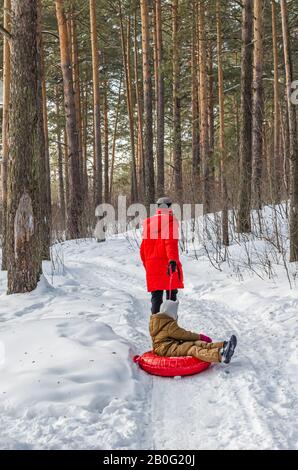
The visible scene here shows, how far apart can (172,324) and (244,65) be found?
781cm

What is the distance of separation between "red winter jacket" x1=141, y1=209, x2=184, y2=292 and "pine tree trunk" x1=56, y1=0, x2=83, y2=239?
30.9 feet

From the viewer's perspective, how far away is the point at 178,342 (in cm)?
470

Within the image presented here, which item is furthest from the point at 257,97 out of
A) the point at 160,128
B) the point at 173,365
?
the point at 173,365

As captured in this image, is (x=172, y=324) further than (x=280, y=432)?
Yes

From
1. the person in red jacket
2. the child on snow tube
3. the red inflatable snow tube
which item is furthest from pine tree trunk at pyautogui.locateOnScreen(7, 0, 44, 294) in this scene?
the red inflatable snow tube

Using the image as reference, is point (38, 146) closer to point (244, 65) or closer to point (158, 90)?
point (244, 65)

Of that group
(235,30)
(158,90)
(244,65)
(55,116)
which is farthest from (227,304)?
(55,116)

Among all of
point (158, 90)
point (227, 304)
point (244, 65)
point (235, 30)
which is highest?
point (235, 30)

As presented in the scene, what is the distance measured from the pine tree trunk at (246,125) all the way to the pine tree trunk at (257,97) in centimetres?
28

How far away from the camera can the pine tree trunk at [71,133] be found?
43.5 feet

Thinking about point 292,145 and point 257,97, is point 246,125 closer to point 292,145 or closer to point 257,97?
point 257,97

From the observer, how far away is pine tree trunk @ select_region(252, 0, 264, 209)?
35.2 feet

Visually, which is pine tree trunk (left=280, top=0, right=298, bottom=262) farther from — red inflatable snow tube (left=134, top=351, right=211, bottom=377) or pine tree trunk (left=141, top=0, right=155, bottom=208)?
pine tree trunk (left=141, top=0, right=155, bottom=208)

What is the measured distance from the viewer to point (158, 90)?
1556 centimetres
